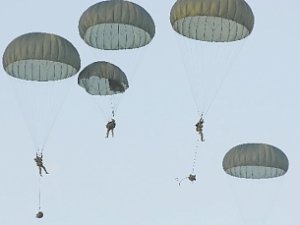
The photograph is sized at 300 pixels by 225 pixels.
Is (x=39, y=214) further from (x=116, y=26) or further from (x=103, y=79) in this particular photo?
(x=116, y=26)

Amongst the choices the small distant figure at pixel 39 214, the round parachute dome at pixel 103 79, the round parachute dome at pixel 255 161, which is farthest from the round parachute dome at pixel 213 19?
the small distant figure at pixel 39 214

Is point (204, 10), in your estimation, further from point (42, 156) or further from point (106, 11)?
point (42, 156)

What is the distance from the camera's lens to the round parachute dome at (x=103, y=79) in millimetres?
61844

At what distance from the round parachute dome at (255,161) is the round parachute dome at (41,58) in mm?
10889

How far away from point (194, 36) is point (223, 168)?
9354 mm

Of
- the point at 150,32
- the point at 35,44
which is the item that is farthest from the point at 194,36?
the point at 35,44

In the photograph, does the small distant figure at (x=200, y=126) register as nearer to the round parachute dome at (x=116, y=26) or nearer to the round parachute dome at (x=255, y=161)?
the round parachute dome at (x=116, y=26)

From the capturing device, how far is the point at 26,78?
60.5 meters

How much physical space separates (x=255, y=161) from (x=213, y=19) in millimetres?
9132

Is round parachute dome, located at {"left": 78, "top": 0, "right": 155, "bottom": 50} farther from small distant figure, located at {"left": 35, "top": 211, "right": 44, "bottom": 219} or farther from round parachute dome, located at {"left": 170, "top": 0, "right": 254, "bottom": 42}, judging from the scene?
small distant figure, located at {"left": 35, "top": 211, "right": 44, "bottom": 219}

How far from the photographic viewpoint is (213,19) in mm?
58500

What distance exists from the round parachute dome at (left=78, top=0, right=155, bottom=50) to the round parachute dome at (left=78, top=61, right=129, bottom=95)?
1273mm

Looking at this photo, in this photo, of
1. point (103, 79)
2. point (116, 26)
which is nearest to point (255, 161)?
point (103, 79)

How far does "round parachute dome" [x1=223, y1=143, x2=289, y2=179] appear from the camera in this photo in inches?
2495
